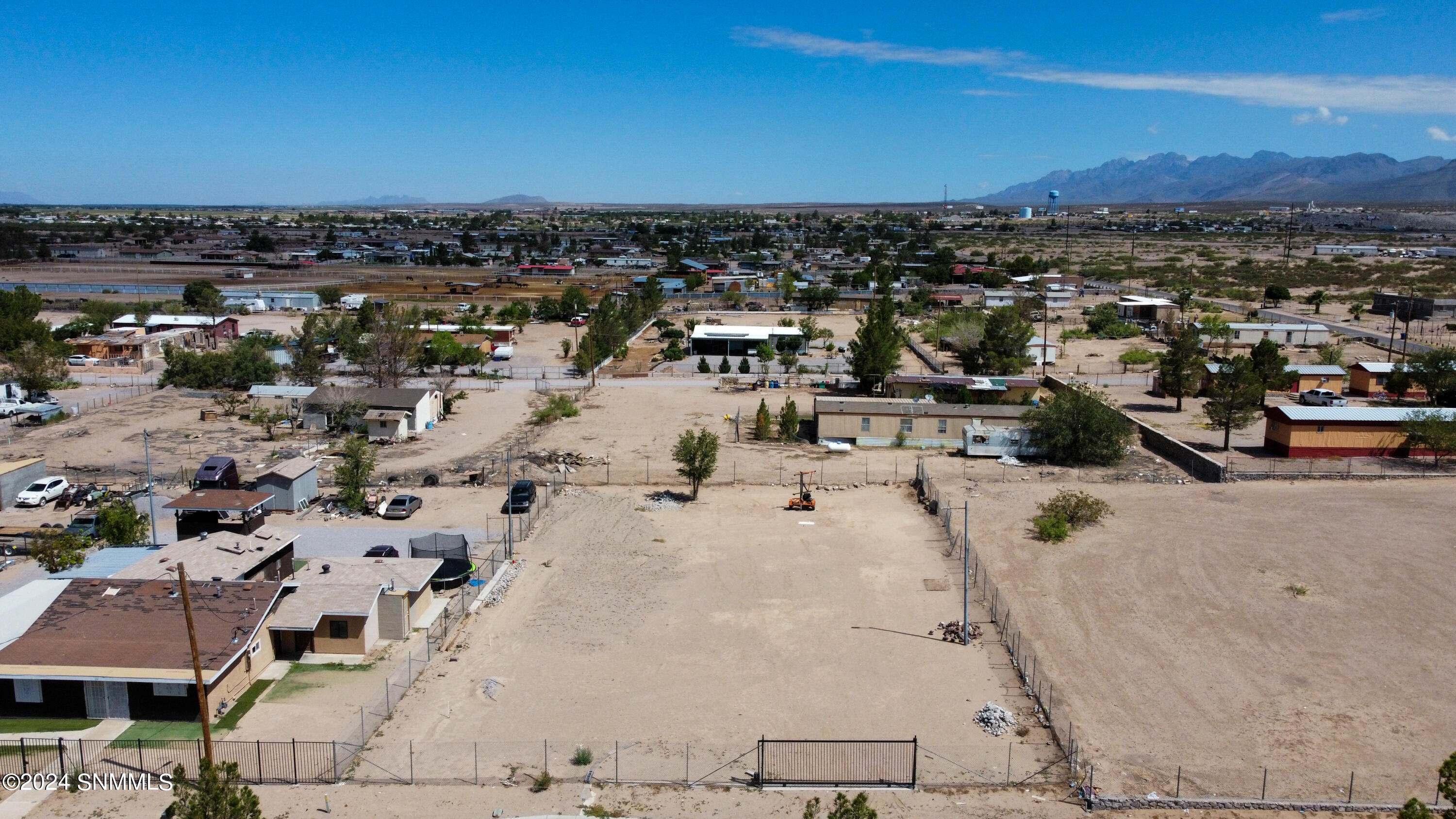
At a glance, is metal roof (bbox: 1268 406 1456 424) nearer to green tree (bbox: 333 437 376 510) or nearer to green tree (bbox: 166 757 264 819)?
green tree (bbox: 333 437 376 510)

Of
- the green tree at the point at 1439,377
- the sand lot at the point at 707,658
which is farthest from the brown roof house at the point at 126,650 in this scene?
the green tree at the point at 1439,377

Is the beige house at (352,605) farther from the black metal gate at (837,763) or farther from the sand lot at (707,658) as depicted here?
the black metal gate at (837,763)

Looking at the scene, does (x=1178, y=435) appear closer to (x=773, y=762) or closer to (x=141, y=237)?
(x=773, y=762)

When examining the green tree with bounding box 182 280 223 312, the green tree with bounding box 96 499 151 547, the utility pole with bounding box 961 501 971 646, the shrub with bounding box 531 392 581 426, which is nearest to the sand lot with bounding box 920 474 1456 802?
the utility pole with bounding box 961 501 971 646

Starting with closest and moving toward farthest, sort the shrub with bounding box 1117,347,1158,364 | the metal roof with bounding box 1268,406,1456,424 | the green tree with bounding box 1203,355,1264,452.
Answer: the metal roof with bounding box 1268,406,1456,424 → the green tree with bounding box 1203,355,1264,452 → the shrub with bounding box 1117,347,1158,364

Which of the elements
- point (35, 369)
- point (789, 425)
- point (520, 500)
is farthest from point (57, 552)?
point (35, 369)

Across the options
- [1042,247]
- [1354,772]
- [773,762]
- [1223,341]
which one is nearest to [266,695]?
[773,762]
